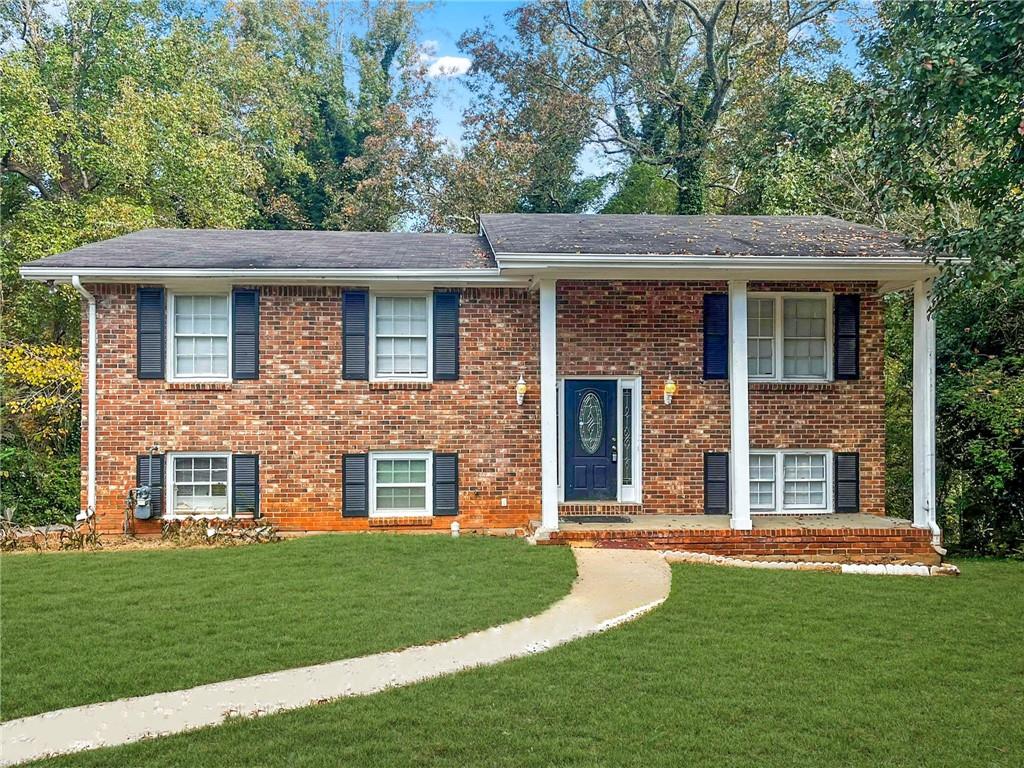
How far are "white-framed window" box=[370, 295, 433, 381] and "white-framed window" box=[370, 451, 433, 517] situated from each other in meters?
1.23

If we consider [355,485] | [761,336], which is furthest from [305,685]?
[761,336]

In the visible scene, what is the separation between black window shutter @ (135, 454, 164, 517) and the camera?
37.6ft

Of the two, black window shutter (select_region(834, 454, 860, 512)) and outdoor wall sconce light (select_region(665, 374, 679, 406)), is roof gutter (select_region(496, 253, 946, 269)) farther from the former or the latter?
black window shutter (select_region(834, 454, 860, 512))

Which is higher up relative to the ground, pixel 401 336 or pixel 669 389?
pixel 401 336

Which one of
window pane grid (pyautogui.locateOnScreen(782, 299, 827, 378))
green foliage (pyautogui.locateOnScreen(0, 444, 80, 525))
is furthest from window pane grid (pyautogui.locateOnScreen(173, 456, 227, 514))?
window pane grid (pyautogui.locateOnScreen(782, 299, 827, 378))

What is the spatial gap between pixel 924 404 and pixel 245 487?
9.73 meters

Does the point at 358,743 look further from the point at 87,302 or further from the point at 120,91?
the point at 120,91

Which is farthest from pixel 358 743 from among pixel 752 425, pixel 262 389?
pixel 752 425

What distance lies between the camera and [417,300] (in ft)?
39.2

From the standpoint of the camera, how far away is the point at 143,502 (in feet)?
37.1

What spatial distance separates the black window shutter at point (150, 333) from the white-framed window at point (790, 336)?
28.8ft

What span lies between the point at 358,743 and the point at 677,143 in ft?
82.8

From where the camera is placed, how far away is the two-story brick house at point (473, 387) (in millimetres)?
11398

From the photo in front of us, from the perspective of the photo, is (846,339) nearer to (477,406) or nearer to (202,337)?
(477,406)
